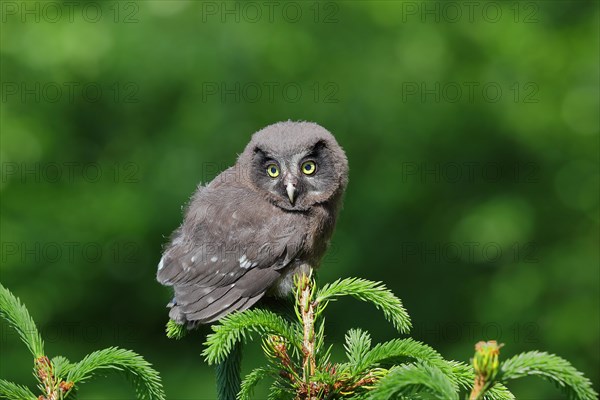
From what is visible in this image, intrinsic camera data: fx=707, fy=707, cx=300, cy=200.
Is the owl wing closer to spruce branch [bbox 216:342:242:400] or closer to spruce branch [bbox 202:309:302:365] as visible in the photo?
spruce branch [bbox 216:342:242:400]

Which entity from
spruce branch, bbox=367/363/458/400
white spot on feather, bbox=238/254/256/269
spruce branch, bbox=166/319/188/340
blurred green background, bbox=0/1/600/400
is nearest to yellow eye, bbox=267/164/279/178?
white spot on feather, bbox=238/254/256/269

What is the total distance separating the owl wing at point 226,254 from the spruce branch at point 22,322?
3.24 feet

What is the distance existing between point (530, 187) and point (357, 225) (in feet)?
8.21

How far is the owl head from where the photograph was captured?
148 inches

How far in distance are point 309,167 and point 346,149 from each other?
556cm

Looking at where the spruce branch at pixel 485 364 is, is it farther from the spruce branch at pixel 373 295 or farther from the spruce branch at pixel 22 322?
the spruce branch at pixel 22 322

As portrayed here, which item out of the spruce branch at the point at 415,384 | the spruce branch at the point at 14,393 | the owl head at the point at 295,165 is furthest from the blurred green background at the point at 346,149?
the spruce branch at the point at 415,384

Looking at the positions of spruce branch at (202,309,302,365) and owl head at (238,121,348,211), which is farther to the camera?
owl head at (238,121,348,211)

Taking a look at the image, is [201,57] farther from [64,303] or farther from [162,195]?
[64,303]

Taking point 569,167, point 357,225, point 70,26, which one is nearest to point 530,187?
point 569,167

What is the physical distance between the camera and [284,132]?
384 cm

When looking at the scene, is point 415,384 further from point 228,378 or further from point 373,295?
point 228,378

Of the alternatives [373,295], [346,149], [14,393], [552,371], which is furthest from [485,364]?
[346,149]

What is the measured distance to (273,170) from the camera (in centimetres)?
386
